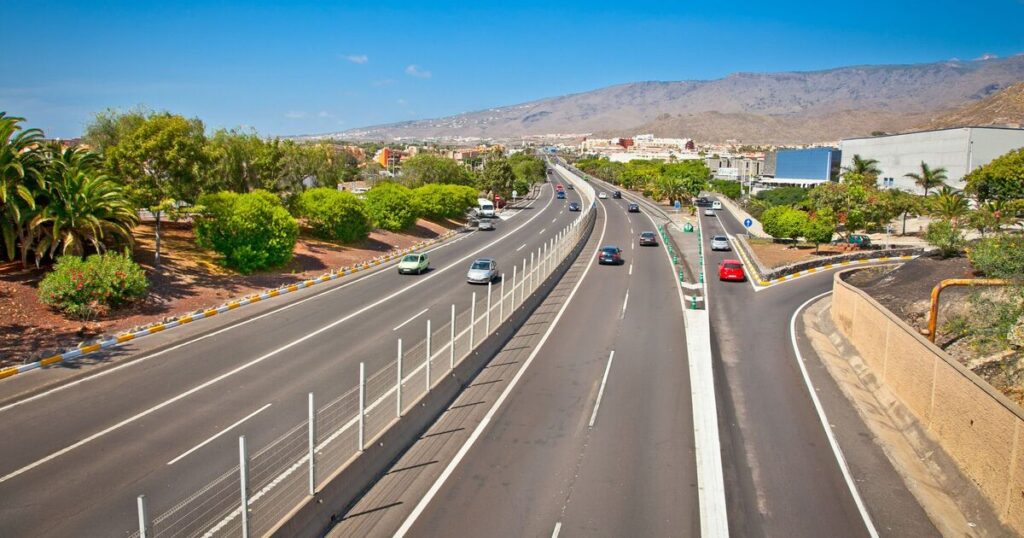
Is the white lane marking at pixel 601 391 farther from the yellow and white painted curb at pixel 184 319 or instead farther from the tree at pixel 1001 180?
the tree at pixel 1001 180

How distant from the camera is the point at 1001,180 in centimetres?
6334

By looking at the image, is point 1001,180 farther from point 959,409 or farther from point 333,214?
point 959,409

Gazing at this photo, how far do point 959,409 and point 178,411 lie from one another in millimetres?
17505

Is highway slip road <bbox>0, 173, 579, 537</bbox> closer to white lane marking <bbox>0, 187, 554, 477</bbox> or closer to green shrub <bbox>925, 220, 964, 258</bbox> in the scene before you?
white lane marking <bbox>0, 187, 554, 477</bbox>

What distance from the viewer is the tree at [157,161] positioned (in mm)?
35094

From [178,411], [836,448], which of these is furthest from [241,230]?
[836,448]

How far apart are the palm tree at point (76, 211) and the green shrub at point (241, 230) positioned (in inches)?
174

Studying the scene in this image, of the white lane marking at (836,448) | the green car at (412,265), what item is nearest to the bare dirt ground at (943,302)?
the white lane marking at (836,448)

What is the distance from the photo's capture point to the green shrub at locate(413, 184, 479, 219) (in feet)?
212

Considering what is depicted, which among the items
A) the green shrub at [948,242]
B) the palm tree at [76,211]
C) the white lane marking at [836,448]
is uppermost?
the palm tree at [76,211]

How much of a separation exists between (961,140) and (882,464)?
88.6m

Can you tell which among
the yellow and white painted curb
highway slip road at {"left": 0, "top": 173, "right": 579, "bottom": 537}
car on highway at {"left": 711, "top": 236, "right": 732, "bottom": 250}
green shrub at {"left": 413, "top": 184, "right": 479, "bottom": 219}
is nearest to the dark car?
car on highway at {"left": 711, "top": 236, "right": 732, "bottom": 250}

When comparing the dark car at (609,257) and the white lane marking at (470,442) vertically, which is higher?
the dark car at (609,257)

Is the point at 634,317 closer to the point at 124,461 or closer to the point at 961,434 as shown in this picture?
the point at 961,434
